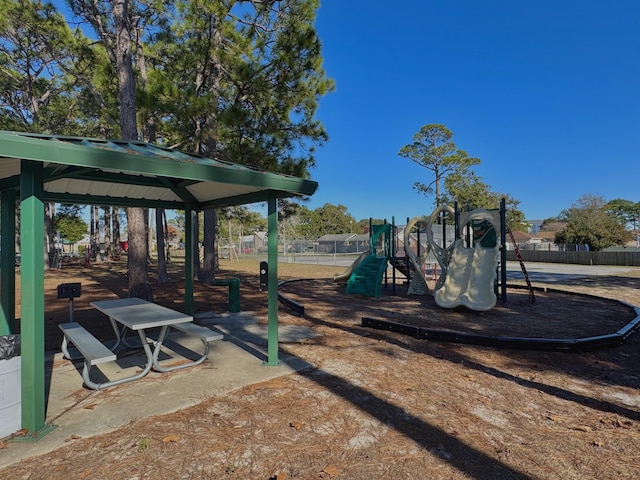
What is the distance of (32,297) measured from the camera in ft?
9.08

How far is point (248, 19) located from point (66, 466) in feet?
38.8

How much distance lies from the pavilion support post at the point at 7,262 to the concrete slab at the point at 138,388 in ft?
2.38

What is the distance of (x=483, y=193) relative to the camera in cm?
3266

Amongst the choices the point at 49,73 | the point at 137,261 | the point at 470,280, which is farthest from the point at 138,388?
the point at 49,73

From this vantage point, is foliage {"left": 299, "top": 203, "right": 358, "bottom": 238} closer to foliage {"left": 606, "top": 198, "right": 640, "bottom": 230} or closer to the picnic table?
foliage {"left": 606, "top": 198, "right": 640, "bottom": 230}

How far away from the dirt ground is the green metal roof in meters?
2.03

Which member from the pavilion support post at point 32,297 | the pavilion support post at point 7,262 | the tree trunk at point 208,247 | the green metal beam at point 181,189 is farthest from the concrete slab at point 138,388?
the tree trunk at point 208,247

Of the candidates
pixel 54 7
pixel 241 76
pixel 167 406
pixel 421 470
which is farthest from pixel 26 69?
pixel 421 470

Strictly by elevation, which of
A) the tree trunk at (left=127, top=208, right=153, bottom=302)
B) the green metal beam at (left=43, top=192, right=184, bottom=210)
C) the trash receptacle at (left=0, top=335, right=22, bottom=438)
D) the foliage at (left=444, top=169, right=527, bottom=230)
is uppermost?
the foliage at (left=444, top=169, right=527, bottom=230)

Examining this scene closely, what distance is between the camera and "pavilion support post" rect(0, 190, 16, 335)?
3.80 meters

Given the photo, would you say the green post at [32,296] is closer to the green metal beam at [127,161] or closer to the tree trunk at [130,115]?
the green metal beam at [127,161]

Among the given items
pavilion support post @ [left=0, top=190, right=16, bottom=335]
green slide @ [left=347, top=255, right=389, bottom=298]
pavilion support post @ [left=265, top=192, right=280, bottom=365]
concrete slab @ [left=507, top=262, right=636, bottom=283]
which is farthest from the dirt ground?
concrete slab @ [left=507, top=262, right=636, bottom=283]

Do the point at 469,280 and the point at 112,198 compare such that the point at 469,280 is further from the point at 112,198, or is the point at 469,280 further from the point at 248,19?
the point at 248,19

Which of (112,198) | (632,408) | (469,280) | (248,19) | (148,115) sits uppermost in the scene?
(248,19)
